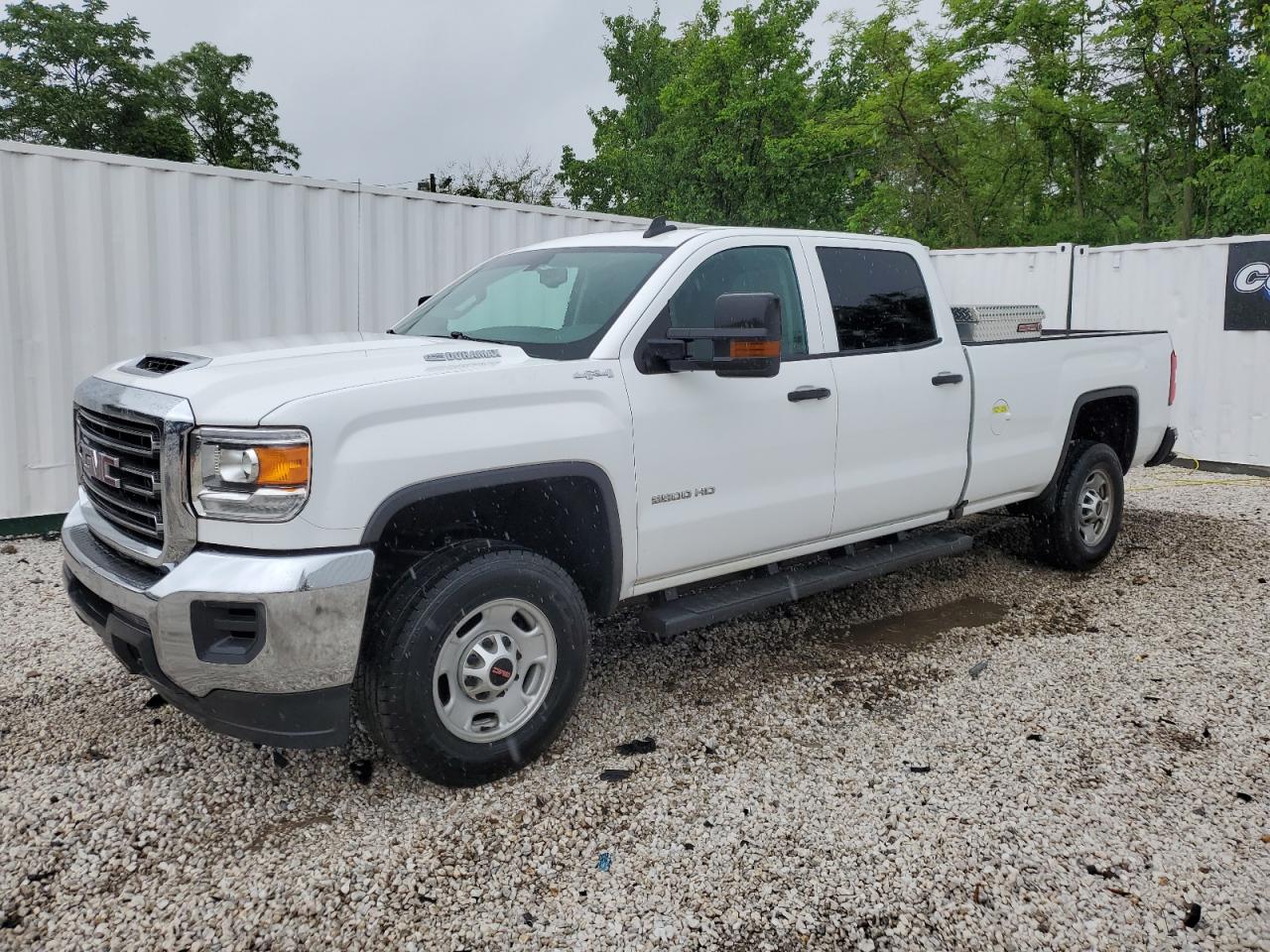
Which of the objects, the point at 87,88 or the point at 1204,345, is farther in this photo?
Answer: the point at 87,88

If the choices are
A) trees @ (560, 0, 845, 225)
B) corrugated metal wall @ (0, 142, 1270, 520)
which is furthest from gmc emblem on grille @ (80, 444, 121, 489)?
trees @ (560, 0, 845, 225)

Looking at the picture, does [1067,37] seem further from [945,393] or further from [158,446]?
[158,446]

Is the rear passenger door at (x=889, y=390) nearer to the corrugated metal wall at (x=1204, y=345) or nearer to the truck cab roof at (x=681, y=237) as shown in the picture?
the truck cab roof at (x=681, y=237)

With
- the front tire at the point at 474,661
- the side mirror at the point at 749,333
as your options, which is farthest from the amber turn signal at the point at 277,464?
the side mirror at the point at 749,333

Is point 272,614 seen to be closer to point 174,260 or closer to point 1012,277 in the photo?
point 174,260

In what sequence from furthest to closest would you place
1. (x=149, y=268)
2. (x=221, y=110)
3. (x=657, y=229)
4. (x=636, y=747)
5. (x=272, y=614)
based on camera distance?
(x=221, y=110) → (x=149, y=268) → (x=657, y=229) → (x=636, y=747) → (x=272, y=614)

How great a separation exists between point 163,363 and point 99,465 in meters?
0.43

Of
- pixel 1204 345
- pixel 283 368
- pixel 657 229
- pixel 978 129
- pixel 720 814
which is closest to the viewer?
pixel 283 368

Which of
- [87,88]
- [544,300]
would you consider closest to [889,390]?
[544,300]

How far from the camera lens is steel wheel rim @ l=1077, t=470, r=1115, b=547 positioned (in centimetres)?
629

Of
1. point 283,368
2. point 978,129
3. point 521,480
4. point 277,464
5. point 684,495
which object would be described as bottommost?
point 684,495

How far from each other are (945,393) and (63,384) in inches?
236

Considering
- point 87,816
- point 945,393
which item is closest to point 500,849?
point 87,816

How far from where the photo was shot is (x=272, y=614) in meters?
2.84
